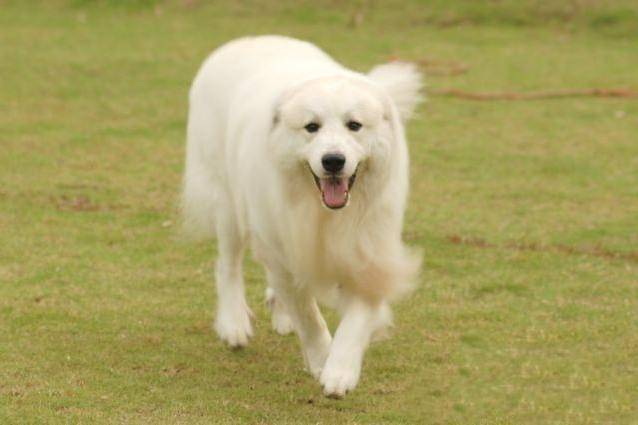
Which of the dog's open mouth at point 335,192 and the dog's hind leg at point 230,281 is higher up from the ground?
the dog's open mouth at point 335,192

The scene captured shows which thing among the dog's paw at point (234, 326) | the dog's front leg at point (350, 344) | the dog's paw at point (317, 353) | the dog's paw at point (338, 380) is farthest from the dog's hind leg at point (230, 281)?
the dog's paw at point (338, 380)

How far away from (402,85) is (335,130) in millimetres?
657

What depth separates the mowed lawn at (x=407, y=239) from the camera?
550 centimetres

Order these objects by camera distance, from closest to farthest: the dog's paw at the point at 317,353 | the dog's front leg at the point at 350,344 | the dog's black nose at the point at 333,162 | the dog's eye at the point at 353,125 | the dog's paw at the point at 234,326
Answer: the dog's black nose at the point at 333,162, the dog's eye at the point at 353,125, the dog's front leg at the point at 350,344, the dog's paw at the point at 317,353, the dog's paw at the point at 234,326

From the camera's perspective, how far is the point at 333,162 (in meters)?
4.88

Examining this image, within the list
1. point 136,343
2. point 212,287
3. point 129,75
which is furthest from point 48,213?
point 129,75

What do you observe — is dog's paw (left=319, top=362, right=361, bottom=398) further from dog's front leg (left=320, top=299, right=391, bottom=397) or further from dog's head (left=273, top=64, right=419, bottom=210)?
dog's head (left=273, top=64, right=419, bottom=210)

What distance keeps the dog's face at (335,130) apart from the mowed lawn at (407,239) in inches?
37.4

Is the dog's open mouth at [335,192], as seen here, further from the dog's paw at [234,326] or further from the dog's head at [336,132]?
the dog's paw at [234,326]

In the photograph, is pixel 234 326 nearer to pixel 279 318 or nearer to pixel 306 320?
pixel 279 318

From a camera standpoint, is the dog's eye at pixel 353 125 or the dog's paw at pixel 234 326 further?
the dog's paw at pixel 234 326

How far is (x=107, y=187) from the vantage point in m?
9.45

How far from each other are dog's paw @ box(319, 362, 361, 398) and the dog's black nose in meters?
0.77

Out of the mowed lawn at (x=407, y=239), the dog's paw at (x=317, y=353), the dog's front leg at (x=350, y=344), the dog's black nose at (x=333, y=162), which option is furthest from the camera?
the dog's paw at (x=317, y=353)
